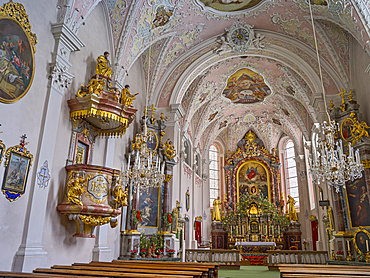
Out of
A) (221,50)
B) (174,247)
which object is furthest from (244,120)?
(174,247)

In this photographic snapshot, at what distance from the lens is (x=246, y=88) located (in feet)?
56.8

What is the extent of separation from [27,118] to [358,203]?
9.00 metres

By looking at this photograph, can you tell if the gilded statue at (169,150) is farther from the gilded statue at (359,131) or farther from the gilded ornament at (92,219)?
the gilded statue at (359,131)

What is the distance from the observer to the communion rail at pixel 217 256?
12073 mm

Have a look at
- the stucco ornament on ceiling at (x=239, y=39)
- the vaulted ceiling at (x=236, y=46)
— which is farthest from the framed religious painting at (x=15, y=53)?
the stucco ornament on ceiling at (x=239, y=39)

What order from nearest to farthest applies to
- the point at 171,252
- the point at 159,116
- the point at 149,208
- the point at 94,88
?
the point at 94,88
the point at 171,252
the point at 149,208
the point at 159,116

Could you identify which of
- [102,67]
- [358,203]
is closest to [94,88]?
[102,67]

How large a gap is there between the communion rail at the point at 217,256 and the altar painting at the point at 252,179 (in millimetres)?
10052

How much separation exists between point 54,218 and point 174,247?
5.53m

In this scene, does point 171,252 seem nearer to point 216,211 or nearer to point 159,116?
point 159,116

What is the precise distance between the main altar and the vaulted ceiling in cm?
600

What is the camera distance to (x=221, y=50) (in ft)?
42.4

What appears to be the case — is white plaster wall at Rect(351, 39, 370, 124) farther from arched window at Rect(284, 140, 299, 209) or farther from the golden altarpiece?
arched window at Rect(284, 140, 299, 209)

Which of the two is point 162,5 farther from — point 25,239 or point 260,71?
point 25,239
